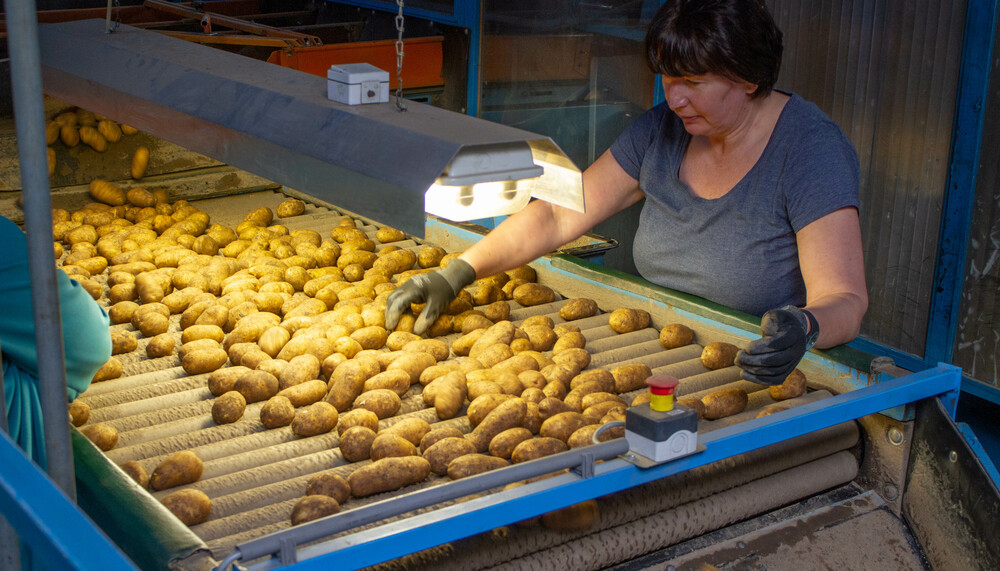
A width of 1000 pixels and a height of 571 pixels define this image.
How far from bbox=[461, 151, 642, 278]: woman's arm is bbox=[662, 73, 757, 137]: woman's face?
368 mm

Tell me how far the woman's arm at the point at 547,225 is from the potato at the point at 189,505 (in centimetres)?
107

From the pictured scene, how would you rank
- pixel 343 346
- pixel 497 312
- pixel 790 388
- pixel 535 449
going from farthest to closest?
pixel 497 312 < pixel 343 346 < pixel 790 388 < pixel 535 449

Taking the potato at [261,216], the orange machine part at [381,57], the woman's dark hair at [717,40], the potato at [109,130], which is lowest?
the potato at [261,216]

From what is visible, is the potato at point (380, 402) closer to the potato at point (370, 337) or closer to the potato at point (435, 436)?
the potato at point (435, 436)

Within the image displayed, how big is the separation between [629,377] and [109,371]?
40.7 inches

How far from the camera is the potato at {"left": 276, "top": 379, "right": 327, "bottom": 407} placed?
1.76 m

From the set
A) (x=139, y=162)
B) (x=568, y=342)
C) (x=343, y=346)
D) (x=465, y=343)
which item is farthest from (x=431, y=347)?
(x=139, y=162)

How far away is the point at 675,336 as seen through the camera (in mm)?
2025

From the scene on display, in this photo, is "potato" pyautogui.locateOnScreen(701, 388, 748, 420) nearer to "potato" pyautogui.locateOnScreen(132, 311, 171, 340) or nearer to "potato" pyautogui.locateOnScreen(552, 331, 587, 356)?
"potato" pyautogui.locateOnScreen(552, 331, 587, 356)

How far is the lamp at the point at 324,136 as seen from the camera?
46.3 inches

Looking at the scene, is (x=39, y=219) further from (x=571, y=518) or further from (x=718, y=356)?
(x=718, y=356)


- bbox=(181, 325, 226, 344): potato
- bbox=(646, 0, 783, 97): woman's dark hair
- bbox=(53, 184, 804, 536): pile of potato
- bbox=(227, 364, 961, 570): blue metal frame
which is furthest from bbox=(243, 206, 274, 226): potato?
bbox=(227, 364, 961, 570): blue metal frame

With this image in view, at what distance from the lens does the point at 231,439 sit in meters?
1.65

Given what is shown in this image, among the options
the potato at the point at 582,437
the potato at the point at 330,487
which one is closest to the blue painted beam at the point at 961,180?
the potato at the point at 582,437
